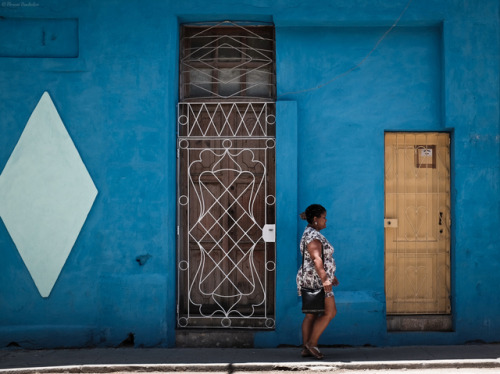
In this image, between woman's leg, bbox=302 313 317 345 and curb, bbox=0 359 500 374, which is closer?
curb, bbox=0 359 500 374

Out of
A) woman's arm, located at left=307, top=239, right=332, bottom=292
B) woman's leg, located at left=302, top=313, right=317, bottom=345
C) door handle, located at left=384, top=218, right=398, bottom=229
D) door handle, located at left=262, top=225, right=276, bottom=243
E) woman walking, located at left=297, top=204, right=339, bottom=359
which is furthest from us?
door handle, located at left=384, top=218, right=398, bottom=229

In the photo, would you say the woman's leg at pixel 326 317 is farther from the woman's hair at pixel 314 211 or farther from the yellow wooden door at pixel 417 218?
the yellow wooden door at pixel 417 218

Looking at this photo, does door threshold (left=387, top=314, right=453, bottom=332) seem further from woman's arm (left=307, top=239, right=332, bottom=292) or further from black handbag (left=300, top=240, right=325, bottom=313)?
woman's arm (left=307, top=239, right=332, bottom=292)

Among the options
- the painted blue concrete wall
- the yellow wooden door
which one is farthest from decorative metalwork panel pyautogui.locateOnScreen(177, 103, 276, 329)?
the yellow wooden door

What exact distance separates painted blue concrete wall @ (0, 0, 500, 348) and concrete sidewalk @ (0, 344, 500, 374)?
31 cm

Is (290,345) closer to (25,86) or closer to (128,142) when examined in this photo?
(128,142)

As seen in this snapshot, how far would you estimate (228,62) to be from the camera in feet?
23.7

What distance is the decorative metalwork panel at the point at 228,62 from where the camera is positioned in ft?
23.6

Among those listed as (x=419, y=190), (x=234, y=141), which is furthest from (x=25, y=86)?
(x=419, y=190)

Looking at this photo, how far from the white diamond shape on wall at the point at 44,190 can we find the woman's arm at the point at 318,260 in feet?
9.06

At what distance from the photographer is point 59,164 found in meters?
6.87

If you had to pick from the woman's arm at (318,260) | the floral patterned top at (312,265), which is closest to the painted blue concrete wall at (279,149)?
the floral patterned top at (312,265)

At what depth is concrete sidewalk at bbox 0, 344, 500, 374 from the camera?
5.81m

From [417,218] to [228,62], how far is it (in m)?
3.00
